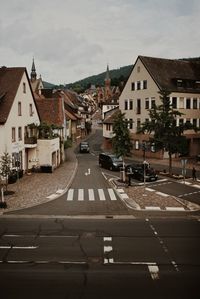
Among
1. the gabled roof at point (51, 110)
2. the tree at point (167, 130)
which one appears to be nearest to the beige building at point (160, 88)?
the gabled roof at point (51, 110)

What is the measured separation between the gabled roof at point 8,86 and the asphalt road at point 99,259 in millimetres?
17686

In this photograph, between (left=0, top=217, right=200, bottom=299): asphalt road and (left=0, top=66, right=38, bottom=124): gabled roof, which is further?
(left=0, top=66, right=38, bottom=124): gabled roof

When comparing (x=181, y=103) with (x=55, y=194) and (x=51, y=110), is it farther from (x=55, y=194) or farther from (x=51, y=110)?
(x=55, y=194)

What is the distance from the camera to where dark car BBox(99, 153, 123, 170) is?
1853 inches

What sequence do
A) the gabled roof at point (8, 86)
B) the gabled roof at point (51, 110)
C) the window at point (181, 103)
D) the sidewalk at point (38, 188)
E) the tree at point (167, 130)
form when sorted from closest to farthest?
1. the sidewalk at point (38, 188)
2. the gabled roof at point (8, 86)
3. the tree at point (167, 130)
4. the window at point (181, 103)
5. the gabled roof at point (51, 110)

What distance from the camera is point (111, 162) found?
4753cm

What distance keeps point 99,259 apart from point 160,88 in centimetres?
4323

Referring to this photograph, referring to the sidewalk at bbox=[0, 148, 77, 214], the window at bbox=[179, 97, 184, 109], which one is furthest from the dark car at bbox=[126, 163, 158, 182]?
the window at bbox=[179, 97, 184, 109]

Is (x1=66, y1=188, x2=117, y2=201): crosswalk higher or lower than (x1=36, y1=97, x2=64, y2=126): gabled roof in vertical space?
lower

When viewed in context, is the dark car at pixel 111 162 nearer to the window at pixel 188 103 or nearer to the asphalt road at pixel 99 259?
the window at pixel 188 103

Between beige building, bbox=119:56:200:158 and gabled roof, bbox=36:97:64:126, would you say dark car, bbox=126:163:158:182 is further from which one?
gabled roof, bbox=36:97:64:126

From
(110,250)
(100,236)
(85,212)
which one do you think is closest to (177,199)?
(85,212)

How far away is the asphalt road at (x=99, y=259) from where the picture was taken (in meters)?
13.0

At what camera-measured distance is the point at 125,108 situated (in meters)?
65.6
